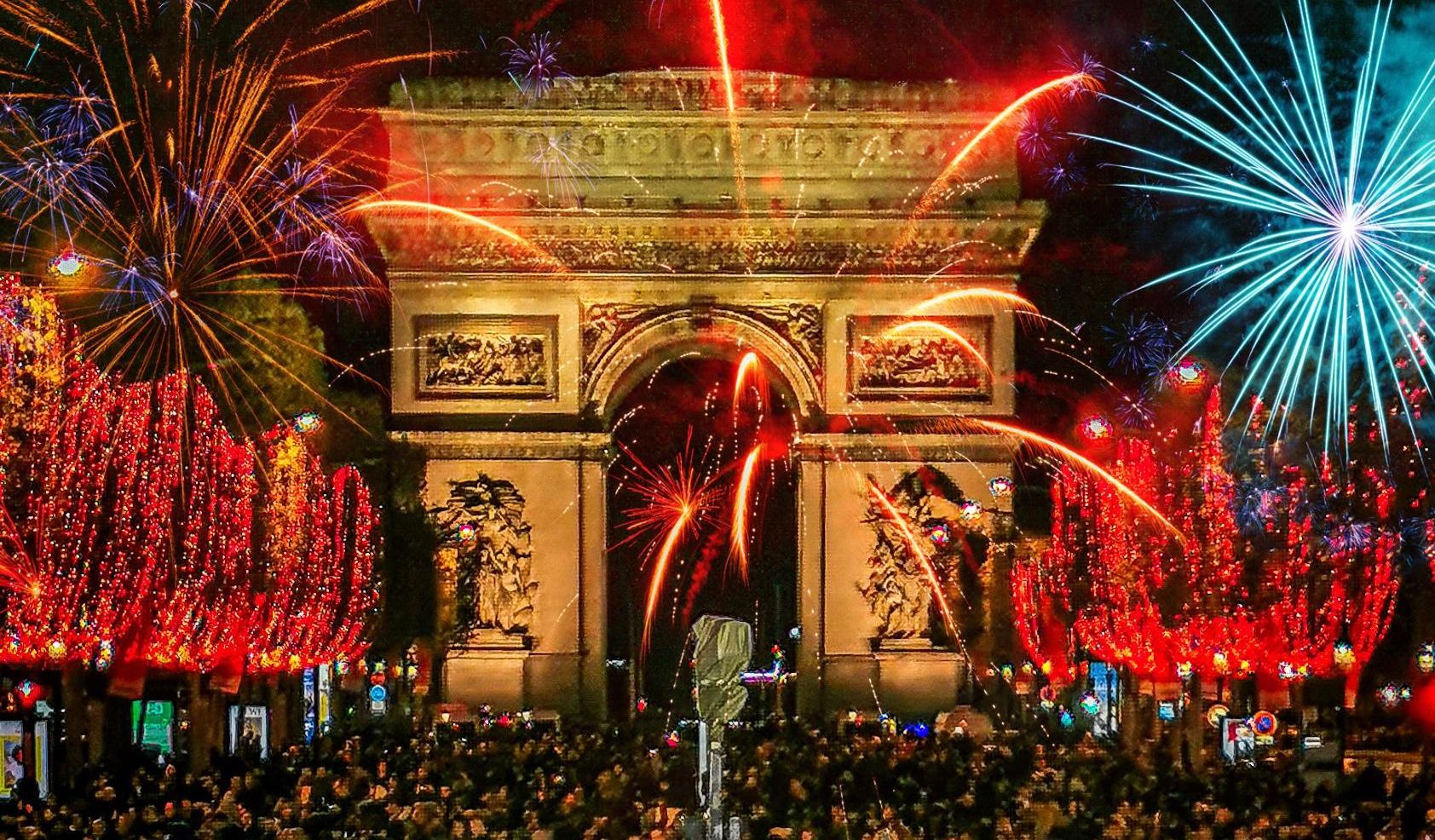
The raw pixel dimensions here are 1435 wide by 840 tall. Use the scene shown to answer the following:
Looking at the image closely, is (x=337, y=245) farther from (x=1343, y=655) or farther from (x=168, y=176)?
(x=1343, y=655)

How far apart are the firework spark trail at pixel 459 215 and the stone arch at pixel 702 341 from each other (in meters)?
1.81

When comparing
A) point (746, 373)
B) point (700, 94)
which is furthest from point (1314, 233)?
point (746, 373)

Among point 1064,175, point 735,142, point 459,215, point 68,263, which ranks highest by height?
point 1064,175

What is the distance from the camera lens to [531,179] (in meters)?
35.9

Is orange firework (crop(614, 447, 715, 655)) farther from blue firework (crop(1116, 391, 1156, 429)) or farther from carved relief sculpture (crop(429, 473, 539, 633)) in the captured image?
carved relief sculpture (crop(429, 473, 539, 633))

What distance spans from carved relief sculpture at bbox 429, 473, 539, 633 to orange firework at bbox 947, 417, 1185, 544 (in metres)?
7.02

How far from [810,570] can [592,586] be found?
3.42 m

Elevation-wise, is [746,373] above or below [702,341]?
above

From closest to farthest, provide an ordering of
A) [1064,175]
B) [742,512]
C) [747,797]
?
[747,797] → [1064,175] → [742,512]

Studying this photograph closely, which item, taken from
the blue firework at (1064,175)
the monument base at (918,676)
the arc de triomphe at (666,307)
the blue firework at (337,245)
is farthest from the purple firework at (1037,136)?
the blue firework at (337,245)

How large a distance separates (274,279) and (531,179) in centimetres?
649

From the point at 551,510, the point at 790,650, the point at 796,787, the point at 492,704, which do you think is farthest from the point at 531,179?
the point at 790,650

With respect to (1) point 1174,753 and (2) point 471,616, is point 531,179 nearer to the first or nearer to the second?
(2) point 471,616

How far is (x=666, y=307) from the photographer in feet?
119
